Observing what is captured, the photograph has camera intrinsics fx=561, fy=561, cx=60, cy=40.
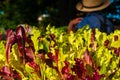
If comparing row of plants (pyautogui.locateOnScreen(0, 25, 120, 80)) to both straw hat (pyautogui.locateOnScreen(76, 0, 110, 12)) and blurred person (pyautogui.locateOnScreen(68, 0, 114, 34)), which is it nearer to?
blurred person (pyautogui.locateOnScreen(68, 0, 114, 34))

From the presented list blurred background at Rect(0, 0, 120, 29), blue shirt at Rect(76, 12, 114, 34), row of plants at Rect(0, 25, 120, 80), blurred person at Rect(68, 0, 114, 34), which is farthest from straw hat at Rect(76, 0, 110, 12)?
blurred background at Rect(0, 0, 120, 29)

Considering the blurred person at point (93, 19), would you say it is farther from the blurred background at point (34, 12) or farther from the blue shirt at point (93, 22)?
the blurred background at point (34, 12)

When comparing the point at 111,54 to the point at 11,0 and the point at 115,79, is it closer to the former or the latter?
the point at 115,79

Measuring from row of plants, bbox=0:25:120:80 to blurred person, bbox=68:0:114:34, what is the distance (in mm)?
2563

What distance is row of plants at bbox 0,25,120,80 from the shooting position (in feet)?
11.0

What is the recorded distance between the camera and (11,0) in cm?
2338

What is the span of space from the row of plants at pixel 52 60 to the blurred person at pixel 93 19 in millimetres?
2563

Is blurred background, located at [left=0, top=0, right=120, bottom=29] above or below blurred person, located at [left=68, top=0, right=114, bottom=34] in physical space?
above

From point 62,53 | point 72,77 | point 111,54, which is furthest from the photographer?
point 111,54

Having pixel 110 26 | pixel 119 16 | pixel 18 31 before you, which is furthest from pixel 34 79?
pixel 119 16

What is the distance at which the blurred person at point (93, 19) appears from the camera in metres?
7.06

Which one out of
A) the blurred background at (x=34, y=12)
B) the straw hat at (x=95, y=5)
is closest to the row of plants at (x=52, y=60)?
the straw hat at (x=95, y=5)

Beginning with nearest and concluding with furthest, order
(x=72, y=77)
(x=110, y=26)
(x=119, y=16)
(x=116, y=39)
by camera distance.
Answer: (x=72, y=77), (x=116, y=39), (x=110, y=26), (x=119, y=16)

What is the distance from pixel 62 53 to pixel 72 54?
98mm
